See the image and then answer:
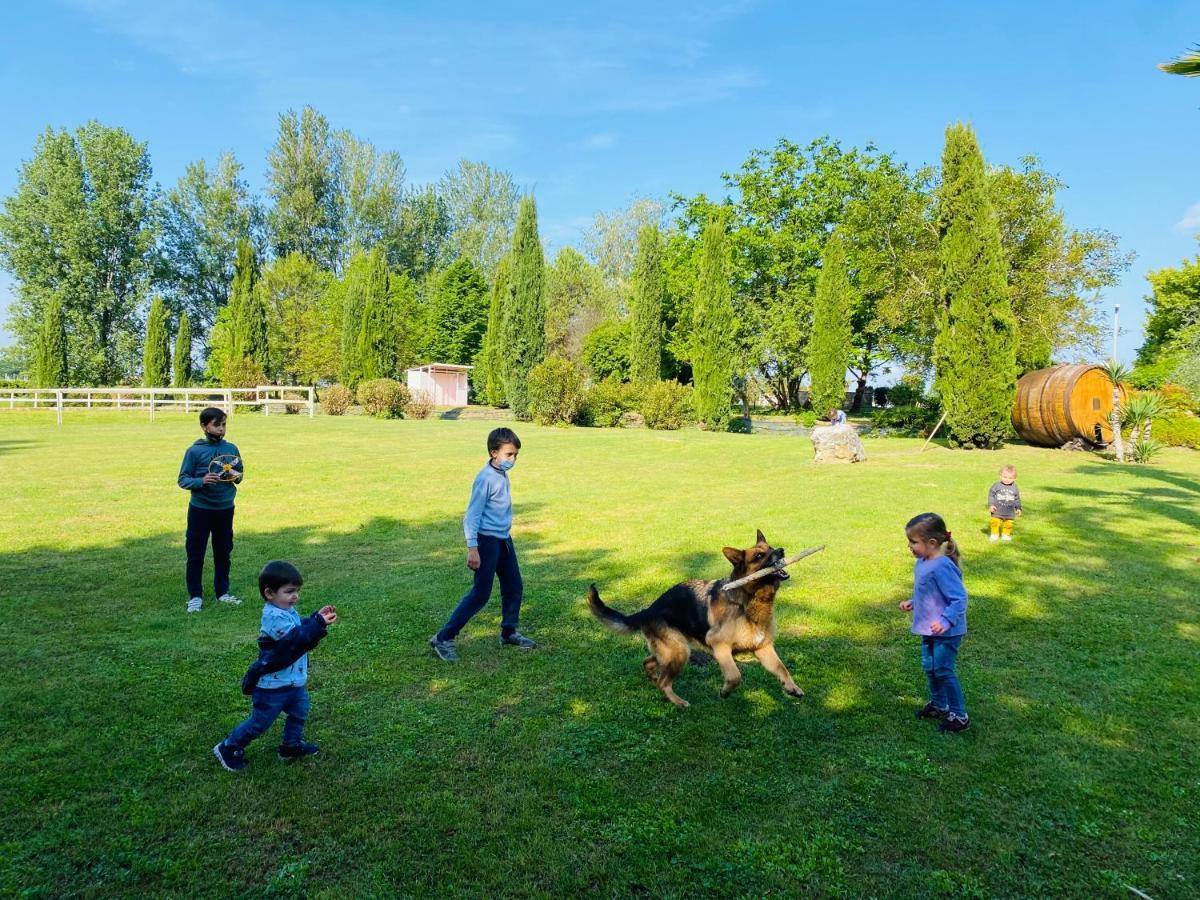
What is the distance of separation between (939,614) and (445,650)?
3.69 metres

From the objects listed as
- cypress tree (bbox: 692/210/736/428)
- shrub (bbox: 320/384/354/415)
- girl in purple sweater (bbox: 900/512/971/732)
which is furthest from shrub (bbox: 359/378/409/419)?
girl in purple sweater (bbox: 900/512/971/732)

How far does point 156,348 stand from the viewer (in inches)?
2034


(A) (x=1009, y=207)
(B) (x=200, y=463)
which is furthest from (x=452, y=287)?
(B) (x=200, y=463)

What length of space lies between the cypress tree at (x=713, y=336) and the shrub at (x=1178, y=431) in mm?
16261

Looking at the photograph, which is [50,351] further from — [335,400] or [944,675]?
[944,675]

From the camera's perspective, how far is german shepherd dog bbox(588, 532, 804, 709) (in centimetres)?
480

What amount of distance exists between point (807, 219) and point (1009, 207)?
14708mm

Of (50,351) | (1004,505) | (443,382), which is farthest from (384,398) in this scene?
(1004,505)

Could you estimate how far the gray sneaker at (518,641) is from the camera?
20.0ft

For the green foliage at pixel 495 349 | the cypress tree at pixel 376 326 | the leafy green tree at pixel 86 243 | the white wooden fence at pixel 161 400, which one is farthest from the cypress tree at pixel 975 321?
the leafy green tree at pixel 86 243

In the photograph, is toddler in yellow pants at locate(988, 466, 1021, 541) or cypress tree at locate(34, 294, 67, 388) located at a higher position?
cypress tree at locate(34, 294, 67, 388)

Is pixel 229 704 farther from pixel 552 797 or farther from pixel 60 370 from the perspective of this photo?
pixel 60 370

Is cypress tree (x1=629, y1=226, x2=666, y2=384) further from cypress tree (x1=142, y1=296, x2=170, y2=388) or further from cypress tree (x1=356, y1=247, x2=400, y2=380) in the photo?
cypress tree (x1=142, y1=296, x2=170, y2=388)

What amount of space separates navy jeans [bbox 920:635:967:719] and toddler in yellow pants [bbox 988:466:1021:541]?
5939 mm
